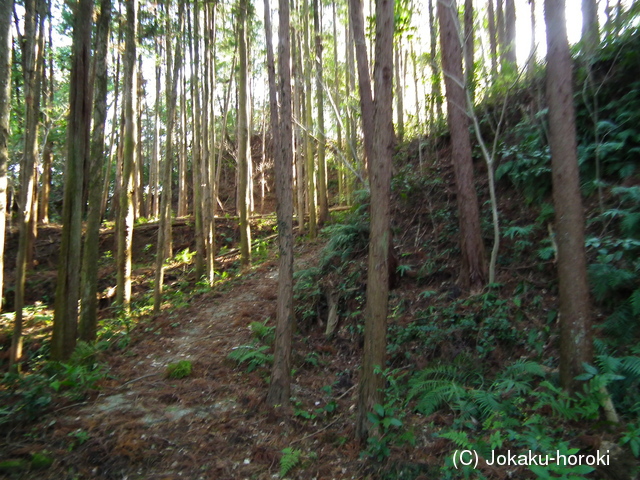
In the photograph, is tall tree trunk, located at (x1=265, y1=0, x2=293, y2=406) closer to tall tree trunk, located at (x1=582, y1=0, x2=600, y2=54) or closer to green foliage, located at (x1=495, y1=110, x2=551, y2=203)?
green foliage, located at (x1=495, y1=110, x2=551, y2=203)

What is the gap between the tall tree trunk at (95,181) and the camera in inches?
342

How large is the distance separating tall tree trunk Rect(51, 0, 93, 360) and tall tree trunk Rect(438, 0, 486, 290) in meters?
6.79

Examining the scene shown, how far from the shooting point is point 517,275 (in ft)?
24.5

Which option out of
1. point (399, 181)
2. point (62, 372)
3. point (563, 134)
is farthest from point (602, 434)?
point (399, 181)

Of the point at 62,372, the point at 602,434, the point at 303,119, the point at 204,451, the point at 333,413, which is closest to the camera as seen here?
the point at 602,434

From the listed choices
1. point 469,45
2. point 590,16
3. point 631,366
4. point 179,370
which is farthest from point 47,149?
point 631,366

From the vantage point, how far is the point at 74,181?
25.4ft

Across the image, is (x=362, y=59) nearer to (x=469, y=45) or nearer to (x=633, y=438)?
(x=469, y=45)

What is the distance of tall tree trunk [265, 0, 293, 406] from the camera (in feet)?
20.6

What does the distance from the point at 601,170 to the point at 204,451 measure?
25.3 ft

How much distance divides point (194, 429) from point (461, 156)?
21.5 ft

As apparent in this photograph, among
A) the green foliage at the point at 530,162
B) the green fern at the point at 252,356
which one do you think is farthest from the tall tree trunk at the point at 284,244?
the green foliage at the point at 530,162

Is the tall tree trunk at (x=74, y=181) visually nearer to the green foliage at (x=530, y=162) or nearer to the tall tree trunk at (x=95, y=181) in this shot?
the tall tree trunk at (x=95, y=181)

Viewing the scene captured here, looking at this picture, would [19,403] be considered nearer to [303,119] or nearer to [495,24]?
[303,119]
